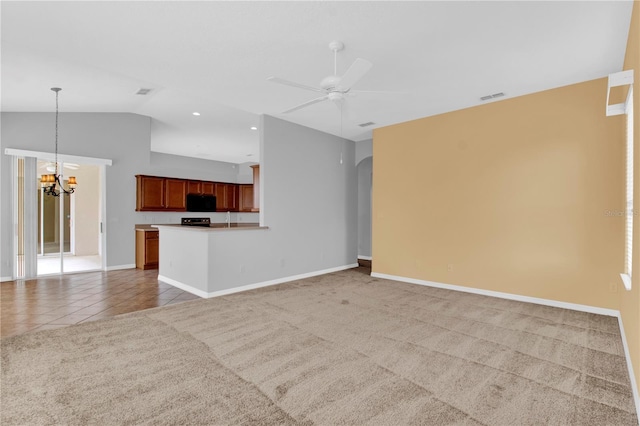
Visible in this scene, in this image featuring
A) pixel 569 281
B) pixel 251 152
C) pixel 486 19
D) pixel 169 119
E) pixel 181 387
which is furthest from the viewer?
pixel 251 152

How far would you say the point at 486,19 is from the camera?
2682 millimetres

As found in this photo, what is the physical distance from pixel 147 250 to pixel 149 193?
1488 millimetres

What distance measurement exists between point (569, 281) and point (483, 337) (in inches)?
73.3

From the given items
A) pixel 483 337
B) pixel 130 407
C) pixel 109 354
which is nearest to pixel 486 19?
pixel 483 337

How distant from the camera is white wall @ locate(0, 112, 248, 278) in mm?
5477

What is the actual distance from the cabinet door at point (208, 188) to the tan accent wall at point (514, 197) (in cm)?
576

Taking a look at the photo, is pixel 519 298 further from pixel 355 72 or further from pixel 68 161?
pixel 68 161

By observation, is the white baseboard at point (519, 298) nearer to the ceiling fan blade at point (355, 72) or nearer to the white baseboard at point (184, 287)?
the white baseboard at point (184, 287)

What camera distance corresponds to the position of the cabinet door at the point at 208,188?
30.6 feet

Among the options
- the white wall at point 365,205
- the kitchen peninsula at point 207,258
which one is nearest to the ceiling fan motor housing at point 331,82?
the kitchen peninsula at point 207,258

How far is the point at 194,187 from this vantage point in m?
8.93

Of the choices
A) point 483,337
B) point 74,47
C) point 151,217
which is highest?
point 74,47

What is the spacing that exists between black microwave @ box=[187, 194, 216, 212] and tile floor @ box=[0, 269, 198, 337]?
8.30 feet

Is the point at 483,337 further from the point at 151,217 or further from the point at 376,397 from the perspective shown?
the point at 151,217
